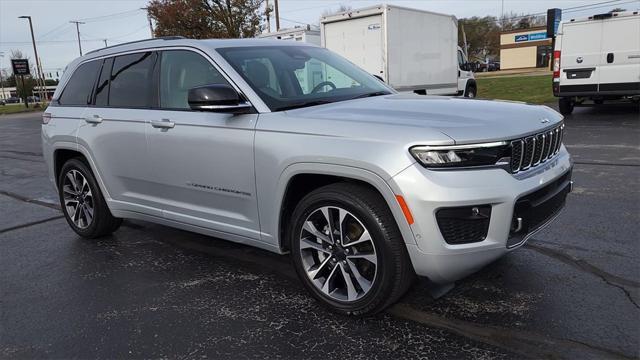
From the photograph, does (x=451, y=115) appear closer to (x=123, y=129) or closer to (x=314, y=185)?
(x=314, y=185)

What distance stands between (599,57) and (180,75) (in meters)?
12.1

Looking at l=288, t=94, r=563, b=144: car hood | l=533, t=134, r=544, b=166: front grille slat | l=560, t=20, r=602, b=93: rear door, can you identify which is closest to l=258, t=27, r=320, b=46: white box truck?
l=560, t=20, r=602, b=93: rear door

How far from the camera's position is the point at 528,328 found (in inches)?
122

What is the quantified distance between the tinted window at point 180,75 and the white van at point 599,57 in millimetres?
11928

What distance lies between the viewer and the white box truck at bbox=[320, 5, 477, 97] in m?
14.3

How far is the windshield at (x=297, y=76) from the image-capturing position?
12.5ft

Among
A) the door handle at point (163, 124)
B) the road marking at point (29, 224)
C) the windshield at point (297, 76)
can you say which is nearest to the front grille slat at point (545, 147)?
the windshield at point (297, 76)

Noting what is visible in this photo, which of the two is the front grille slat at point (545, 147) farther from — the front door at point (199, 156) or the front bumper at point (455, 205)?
the front door at point (199, 156)

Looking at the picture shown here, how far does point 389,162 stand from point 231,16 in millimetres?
29746

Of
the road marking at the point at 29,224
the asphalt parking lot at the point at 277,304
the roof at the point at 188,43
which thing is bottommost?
the road marking at the point at 29,224

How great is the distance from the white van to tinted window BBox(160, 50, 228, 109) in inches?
470

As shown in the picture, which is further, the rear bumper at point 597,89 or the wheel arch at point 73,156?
the rear bumper at point 597,89

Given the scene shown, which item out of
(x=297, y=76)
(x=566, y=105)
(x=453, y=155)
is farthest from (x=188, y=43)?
(x=566, y=105)

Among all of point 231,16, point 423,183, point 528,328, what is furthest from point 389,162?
point 231,16
